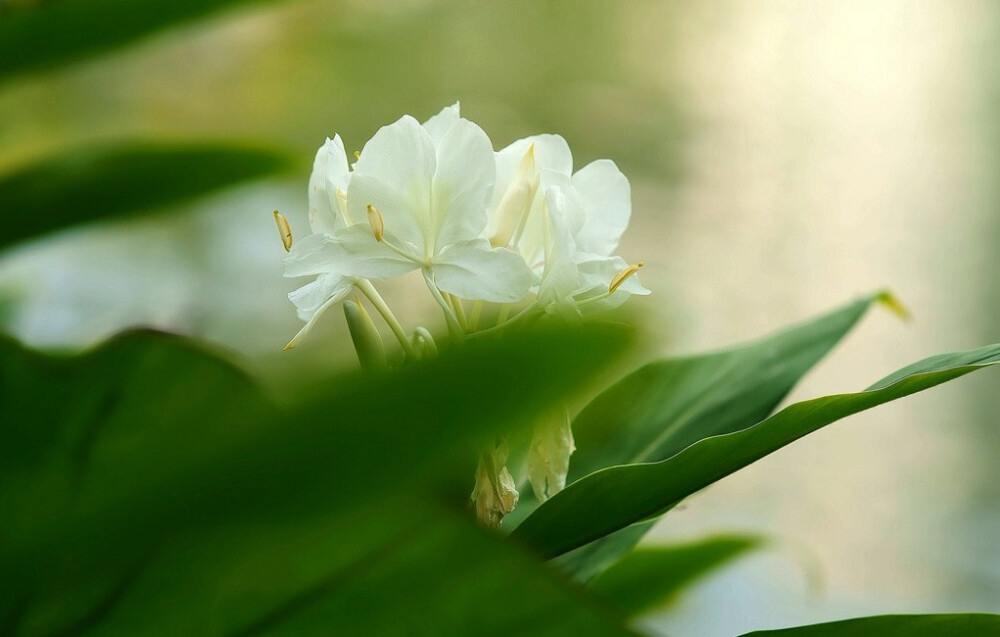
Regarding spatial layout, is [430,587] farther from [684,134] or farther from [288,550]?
[684,134]

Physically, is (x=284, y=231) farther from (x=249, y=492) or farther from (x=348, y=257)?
(x=249, y=492)

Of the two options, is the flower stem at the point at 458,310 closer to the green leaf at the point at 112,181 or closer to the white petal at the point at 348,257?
the white petal at the point at 348,257

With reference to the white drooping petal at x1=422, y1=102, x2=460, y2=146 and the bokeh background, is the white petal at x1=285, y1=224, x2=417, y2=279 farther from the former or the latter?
the bokeh background

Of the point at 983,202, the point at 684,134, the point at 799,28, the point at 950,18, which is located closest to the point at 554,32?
the point at 684,134

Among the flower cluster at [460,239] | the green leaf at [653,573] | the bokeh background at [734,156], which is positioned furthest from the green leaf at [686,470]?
the bokeh background at [734,156]

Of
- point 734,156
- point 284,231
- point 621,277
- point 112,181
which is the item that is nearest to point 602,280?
point 621,277
